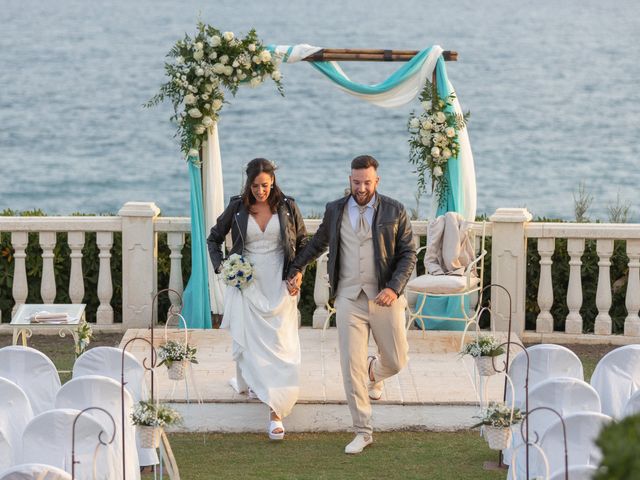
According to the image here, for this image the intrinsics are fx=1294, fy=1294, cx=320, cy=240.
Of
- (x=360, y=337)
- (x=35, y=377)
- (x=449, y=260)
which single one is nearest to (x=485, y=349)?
(x=360, y=337)

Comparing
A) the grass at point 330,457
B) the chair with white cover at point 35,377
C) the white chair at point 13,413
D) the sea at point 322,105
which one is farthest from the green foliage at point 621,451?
the sea at point 322,105

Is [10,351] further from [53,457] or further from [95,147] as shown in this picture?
[95,147]

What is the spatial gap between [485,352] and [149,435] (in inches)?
91.2

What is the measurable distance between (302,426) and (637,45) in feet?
204

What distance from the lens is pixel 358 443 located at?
8.09m

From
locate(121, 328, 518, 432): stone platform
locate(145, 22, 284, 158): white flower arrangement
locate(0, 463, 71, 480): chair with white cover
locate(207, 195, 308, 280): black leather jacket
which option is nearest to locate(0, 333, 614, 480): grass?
locate(121, 328, 518, 432): stone platform

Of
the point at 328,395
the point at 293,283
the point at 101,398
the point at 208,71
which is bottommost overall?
the point at 328,395

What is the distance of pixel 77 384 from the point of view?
6.61 meters

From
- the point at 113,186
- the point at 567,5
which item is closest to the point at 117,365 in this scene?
the point at 113,186

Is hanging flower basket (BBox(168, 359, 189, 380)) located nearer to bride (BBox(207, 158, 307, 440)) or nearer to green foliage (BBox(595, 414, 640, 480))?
bride (BBox(207, 158, 307, 440))

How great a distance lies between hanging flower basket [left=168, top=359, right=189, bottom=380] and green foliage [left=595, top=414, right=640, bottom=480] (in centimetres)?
525

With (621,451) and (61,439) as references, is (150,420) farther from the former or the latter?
(621,451)

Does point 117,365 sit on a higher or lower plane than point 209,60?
lower

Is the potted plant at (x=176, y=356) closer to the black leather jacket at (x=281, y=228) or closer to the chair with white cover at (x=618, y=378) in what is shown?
the black leather jacket at (x=281, y=228)
